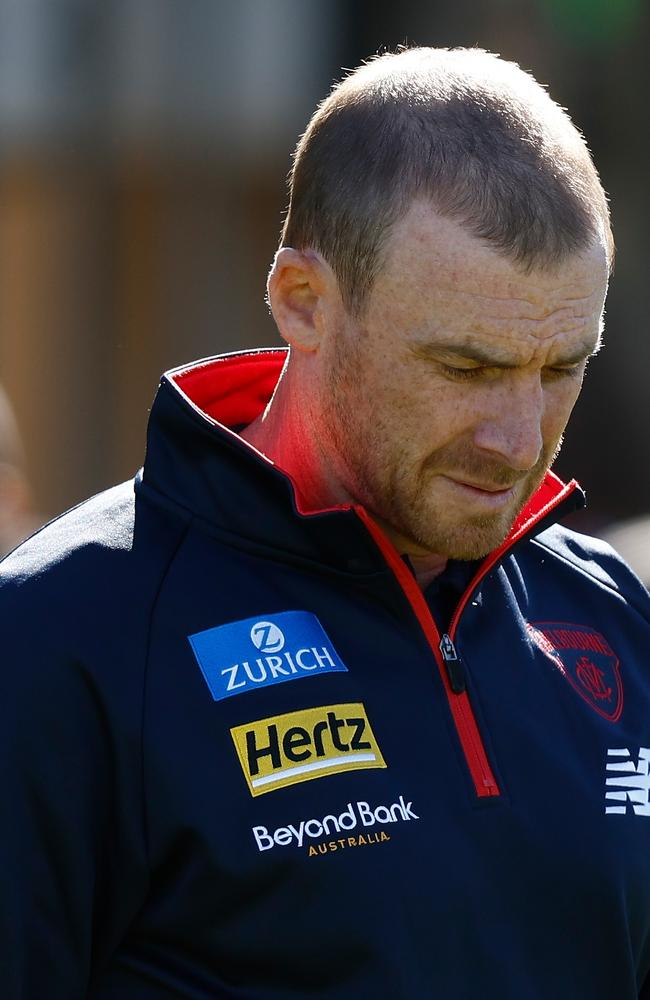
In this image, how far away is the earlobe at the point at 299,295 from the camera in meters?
2.14

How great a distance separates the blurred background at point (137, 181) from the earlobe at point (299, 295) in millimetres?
4732

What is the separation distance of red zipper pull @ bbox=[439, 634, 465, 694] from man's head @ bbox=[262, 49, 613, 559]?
0.12 meters

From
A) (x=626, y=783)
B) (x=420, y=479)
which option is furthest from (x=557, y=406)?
(x=626, y=783)

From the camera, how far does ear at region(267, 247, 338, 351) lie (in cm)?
213

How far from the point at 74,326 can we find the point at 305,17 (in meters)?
1.68

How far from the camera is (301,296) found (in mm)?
2174

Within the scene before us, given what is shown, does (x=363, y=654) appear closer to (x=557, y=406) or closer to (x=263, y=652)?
(x=263, y=652)

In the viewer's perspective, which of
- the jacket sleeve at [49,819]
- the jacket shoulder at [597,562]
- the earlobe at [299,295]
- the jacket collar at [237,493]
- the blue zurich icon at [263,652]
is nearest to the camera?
the jacket sleeve at [49,819]

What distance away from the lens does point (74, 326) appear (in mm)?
7102

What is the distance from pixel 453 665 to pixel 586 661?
28 centimetres

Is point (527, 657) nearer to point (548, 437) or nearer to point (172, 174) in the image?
point (548, 437)

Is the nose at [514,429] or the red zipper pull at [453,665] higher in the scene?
the nose at [514,429]

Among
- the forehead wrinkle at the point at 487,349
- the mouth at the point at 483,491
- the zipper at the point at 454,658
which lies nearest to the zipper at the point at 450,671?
the zipper at the point at 454,658

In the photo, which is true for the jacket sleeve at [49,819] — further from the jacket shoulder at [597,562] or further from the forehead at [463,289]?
the jacket shoulder at [597,562]
